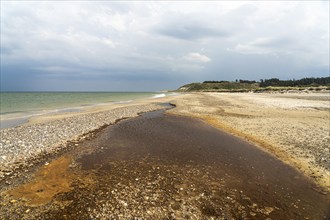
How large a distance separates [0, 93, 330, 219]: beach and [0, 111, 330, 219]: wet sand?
4 centimetres

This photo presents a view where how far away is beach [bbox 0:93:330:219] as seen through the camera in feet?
29.3

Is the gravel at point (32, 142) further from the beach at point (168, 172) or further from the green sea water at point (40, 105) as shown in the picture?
the green sea water at point (40, 105)

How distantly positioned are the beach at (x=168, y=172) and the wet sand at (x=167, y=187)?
43 mm

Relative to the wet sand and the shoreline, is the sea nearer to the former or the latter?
the shoreline

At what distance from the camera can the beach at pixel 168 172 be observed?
29.3 feet

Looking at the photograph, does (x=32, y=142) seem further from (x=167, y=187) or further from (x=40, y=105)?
(x=40, y=105)

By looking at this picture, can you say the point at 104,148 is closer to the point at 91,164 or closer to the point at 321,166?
the point at 91,164

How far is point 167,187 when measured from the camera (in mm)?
10461

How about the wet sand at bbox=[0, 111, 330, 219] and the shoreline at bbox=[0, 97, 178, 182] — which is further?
the shoreline at bbox=[0, 97, 178, 182]

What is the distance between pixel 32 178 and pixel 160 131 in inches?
556

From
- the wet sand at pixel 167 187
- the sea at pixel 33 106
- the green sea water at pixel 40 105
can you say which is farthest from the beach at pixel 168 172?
the green sea water at pixel 40 105

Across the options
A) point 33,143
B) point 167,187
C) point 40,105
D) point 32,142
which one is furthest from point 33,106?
point 167,187

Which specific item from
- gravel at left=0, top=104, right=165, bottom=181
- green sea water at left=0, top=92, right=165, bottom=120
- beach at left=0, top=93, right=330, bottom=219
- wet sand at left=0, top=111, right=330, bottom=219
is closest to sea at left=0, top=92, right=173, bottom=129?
green sea water at left=0, top=92, right=165, bottom=120

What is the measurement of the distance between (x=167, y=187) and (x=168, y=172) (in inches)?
79.3
